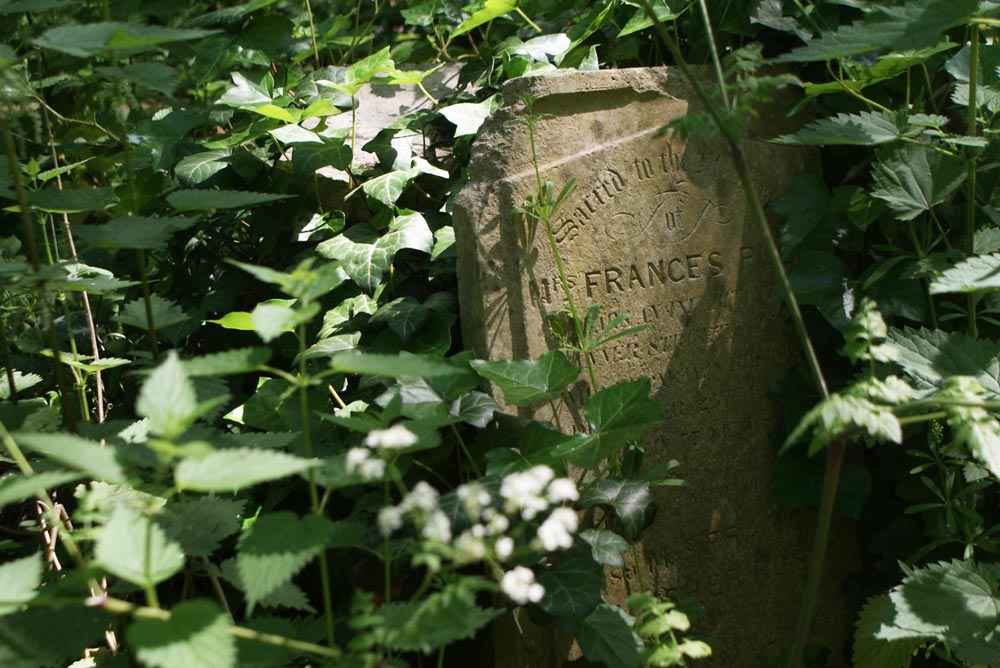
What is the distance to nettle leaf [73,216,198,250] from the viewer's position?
141 centimetres

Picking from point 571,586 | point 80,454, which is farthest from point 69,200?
point 571,586

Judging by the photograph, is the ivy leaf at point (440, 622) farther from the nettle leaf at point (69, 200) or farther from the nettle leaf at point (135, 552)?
the nettle leaf at point (69, 200)

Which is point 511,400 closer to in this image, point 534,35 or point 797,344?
point 797,344

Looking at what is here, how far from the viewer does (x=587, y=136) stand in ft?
7.04

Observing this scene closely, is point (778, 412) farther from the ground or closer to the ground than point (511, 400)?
closer to the ground

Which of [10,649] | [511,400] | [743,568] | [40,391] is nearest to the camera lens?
[10,649]

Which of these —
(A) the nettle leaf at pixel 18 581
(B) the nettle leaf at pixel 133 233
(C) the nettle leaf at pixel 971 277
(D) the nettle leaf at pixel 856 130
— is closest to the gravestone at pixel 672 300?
(D) the nettle leaf at pixel 856 130

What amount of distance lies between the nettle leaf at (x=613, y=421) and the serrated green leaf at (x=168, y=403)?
0.83 metres

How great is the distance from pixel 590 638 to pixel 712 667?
0.71 m

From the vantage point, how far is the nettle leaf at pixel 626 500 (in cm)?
187

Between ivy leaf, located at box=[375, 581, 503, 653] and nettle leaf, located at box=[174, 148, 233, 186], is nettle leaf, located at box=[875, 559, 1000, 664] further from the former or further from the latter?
nettle leaf, located at box=[174, 148, 233, 186]

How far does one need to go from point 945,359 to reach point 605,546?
78 centimetres

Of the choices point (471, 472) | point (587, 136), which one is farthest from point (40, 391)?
point (587, 136)

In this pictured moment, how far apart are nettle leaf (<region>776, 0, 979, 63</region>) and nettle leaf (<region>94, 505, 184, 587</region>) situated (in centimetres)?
115
